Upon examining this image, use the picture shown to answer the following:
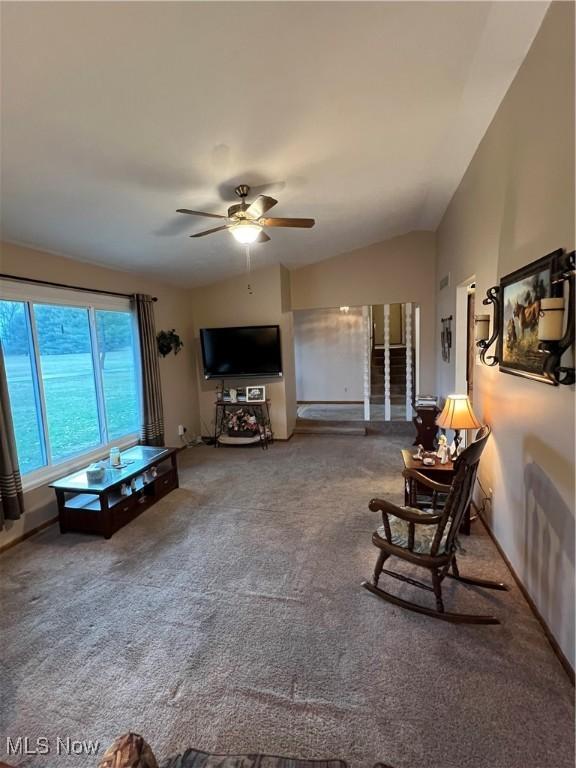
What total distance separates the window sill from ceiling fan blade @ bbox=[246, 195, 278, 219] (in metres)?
3.03

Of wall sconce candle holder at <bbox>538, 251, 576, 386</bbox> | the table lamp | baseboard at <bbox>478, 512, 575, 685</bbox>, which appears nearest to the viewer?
wall sconce candle holder at <bbox>538, 251, 576, 386</bbox>

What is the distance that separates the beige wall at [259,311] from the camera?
19.2ft

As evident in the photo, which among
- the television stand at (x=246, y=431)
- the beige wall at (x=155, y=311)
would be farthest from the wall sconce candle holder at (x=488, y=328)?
the beige wall at (x=155, y=311)

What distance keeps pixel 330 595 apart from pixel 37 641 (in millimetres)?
1693

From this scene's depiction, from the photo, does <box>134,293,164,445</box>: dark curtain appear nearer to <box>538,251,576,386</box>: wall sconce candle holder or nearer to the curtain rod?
the curtain rod

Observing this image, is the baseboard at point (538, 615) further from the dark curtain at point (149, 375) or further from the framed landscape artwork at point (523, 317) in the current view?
the dark curtain at point (149, 375)

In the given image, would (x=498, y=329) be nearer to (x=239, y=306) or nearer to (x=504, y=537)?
(x=504, y=537)

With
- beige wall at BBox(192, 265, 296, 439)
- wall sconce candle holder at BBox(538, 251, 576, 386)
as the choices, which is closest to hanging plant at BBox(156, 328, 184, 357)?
beige wall at BBox(192, 265, 296, 439)

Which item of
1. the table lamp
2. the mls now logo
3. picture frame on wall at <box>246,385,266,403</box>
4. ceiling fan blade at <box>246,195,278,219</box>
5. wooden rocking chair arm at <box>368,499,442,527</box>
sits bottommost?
the mls now logo

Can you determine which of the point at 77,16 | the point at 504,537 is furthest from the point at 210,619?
the point at 77,16

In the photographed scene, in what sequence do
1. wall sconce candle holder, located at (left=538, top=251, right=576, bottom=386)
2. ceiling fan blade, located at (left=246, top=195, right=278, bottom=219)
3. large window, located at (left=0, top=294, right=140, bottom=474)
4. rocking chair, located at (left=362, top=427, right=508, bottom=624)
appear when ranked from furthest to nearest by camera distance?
large window, located at (left=0, top=294, right=140, bottom=474) < ceiling fan blade, located at (left=246, top=195, right=278, bottom=219) < rocking chair, located at (left=362, top=427, right=508, bottom=624) < wall sconce candle holder, located at (left=538, top=251, right=576, bottom=386)

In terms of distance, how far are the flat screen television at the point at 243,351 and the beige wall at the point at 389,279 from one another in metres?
1.21

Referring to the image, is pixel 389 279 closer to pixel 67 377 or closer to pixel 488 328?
pixel 488 328

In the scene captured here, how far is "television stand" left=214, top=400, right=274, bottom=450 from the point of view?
5770mm
